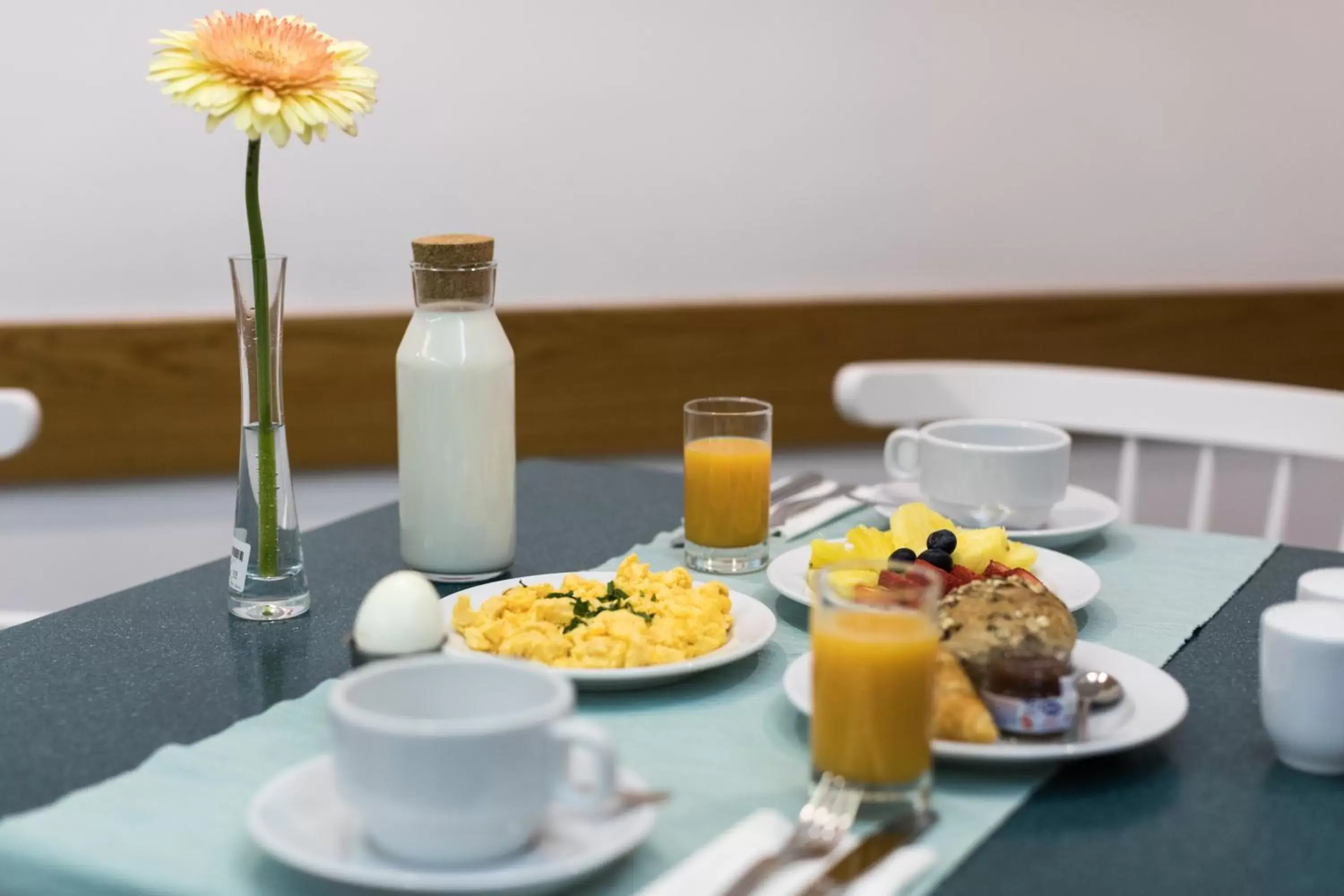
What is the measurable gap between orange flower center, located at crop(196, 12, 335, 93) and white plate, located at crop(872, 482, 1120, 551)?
0.73 meters

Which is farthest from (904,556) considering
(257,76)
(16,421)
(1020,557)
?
(16,421)

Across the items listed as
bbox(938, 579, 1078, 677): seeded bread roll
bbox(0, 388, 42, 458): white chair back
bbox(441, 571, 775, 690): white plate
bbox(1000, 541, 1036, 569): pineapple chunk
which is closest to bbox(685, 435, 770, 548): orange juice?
bbox(441, 571, 775, 690): white plate

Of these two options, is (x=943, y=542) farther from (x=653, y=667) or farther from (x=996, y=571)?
(x=653, y=667)

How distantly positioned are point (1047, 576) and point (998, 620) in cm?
30

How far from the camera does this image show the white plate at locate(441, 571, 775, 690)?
100 centimetres

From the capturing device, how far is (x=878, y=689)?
0.82 meters

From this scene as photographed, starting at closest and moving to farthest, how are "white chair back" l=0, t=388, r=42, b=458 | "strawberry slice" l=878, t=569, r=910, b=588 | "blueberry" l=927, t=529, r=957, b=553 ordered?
"strawberry slice" l=878, t=569, r=910, b=588 → "blueberry" l=927, t=529, r=957, b=553 → "white chair back" l=0, t=388, r=42, b=458

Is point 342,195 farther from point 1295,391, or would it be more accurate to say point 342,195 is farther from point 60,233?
point 1295,391

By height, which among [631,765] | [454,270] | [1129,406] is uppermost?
[454,270]

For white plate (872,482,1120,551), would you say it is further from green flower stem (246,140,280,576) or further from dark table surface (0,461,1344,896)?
green flower stem (246,140,280,576)

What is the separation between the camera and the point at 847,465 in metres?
2.74

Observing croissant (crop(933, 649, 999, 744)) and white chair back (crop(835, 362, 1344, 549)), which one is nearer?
croissant (crop(933, 649, 999, 744))

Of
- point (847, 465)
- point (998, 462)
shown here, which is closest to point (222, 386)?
point (847, 465)

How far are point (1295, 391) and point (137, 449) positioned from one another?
1752 millimetres
